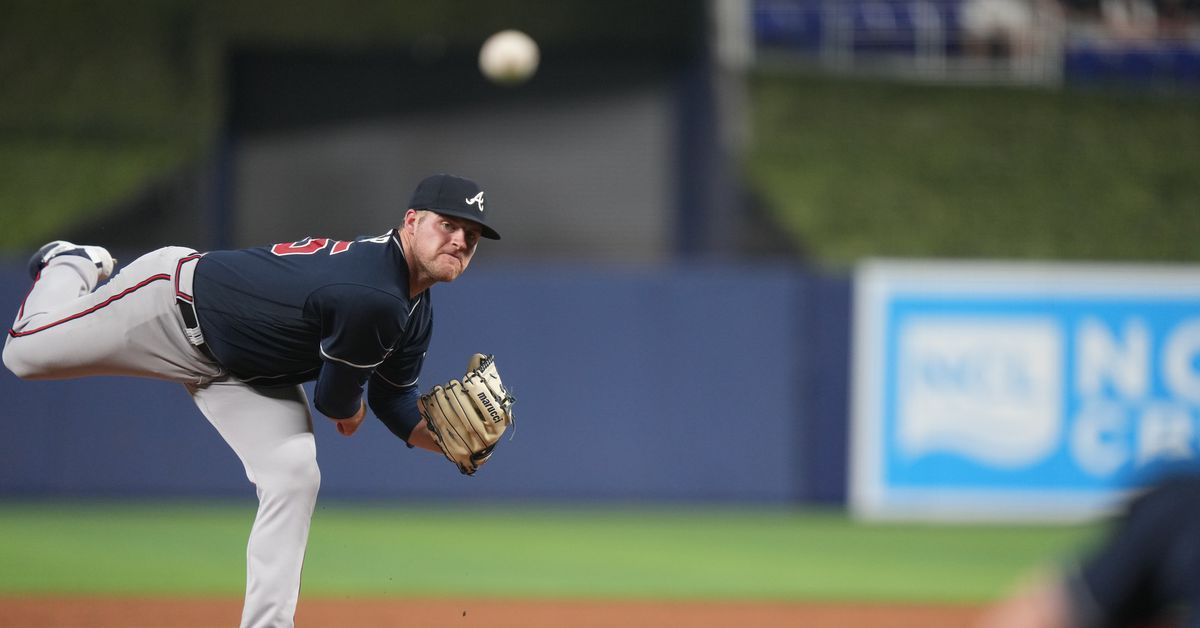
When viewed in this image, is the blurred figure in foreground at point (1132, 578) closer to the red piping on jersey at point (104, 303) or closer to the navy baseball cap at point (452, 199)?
the navy baseball cap at point (452, 199)

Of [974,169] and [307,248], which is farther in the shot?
[974,169]

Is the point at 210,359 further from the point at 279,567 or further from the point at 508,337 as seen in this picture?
the point at 508,337

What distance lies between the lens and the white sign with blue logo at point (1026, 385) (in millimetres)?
9445

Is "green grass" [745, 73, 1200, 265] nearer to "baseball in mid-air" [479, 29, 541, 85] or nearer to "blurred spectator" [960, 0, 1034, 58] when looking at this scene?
"blurred spectator" [960, 0, 1034, 58]

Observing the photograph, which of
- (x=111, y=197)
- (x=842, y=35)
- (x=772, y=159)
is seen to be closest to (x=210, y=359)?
(x=111, y=197)

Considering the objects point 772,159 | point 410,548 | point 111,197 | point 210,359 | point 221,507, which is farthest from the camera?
point 772,159

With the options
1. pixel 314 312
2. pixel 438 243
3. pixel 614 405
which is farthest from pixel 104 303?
pixel 614 405

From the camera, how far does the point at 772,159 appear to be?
598 inches

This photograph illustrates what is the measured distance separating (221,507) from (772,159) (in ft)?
26.1

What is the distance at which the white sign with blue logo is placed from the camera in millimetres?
9445

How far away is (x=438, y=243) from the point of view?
3855 millimetres

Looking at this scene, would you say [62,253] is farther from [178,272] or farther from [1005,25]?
[1005,25]

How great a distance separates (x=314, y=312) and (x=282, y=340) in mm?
157

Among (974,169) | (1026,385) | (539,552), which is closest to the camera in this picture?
(539,552)
